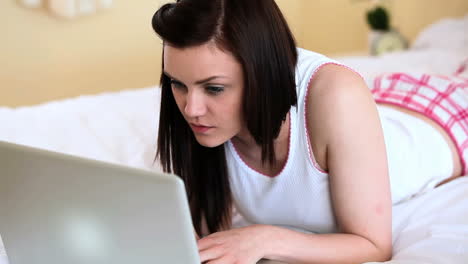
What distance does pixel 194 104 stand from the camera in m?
0.98

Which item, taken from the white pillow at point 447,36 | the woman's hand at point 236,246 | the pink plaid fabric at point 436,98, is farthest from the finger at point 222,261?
the white pillow at point 447,36

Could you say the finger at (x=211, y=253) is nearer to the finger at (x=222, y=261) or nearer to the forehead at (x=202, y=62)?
the finger at (x=222, y=261)

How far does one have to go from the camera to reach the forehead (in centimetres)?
95

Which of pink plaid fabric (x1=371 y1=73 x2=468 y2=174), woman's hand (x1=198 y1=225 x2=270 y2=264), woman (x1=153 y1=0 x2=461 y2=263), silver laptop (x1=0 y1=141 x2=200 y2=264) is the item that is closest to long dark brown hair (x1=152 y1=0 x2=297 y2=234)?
woman (x1=153 y1=0 x2=461 y2=263)

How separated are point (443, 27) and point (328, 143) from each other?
1.93 m

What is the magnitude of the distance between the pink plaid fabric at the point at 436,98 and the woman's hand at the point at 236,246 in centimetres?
70

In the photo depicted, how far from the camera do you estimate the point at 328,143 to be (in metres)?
1.05

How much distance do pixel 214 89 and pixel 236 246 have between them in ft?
0.83

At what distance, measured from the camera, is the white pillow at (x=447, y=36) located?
2584 millimetres

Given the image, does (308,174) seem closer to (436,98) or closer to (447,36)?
(436,98)

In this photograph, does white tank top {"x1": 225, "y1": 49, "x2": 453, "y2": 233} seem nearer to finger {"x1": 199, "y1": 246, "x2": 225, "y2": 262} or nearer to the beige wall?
finger {"x1": 199, "y1": 246, "x2": 225, "y2": 262}

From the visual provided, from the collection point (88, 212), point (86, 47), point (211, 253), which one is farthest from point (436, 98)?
point (86, 47)

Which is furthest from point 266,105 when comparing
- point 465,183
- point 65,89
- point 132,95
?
point 65,89

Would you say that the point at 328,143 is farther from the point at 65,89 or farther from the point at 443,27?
the point at 65,89
